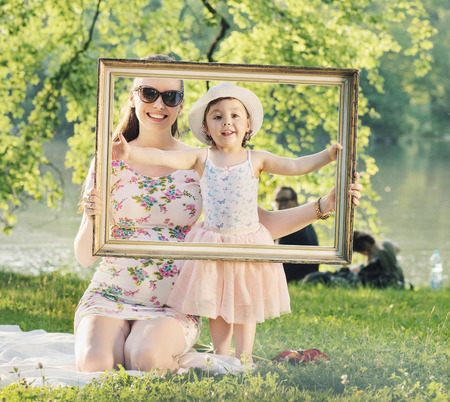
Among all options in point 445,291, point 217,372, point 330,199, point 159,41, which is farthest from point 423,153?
point 217,372

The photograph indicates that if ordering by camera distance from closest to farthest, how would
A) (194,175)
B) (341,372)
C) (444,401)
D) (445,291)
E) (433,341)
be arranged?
(444,401) < (341,372) < (194,175) < (433,341) < (445,291)

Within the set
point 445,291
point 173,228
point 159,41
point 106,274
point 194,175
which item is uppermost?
point 159,41

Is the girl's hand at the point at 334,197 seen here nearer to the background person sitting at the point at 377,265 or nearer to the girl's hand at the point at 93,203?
the girl's hand at the point at 93,203

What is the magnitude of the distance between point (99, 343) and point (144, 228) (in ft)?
2.52

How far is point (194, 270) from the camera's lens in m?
4.05

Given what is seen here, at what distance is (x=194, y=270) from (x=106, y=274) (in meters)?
0.63

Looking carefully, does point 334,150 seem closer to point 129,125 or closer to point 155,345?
point 129,125

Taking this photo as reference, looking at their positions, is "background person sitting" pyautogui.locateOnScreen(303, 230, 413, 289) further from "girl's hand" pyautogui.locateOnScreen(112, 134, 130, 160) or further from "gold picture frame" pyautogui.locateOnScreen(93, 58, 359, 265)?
"girl's hand" pyautogui.locateOnScreen(112, 134, 130, 160)

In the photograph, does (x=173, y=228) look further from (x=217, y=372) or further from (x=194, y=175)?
(x=217, y=372)

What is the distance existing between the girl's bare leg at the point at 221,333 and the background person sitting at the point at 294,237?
113cm

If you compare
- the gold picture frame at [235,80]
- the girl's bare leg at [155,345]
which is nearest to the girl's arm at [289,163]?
the gold picture frame at [235,80]

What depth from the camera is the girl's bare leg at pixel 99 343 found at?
12.6 feet

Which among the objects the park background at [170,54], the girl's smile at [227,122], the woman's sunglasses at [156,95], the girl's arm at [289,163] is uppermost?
the park background at [170,54]

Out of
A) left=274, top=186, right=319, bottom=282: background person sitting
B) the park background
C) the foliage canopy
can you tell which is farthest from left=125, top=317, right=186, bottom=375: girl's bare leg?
the foliage canopy
